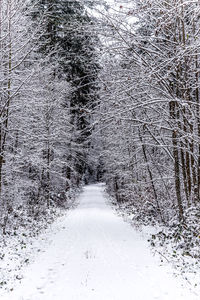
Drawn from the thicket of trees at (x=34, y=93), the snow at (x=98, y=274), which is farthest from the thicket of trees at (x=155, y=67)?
the snow at (x=98, y=274)

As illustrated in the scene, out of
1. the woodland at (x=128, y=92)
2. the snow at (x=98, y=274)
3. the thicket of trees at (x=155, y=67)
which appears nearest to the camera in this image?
the snow at (x=98, y=274)

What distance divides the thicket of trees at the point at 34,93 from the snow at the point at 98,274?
3.24 metres

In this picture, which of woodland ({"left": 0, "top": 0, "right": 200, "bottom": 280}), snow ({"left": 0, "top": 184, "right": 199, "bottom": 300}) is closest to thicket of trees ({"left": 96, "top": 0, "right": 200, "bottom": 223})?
woodland ({"left": 0, "top": 0, "right": 200, "bottom": 280})

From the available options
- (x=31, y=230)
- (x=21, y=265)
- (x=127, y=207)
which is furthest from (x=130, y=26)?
(x=127, y=207)

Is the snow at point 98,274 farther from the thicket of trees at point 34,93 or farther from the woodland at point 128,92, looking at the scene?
the thicket of trees at point 34,93

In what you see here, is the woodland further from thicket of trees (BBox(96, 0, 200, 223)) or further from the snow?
the snow

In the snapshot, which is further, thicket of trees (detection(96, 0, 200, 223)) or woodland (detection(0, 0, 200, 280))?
woodland (detection(0, 0, 200, 280))

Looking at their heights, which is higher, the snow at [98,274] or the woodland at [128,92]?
the woodland at [128,92]

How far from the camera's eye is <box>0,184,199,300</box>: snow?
5.11 meters

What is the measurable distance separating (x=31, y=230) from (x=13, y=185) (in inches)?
82.6

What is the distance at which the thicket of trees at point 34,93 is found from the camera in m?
8.67

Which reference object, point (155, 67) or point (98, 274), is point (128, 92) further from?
point (98, 274)

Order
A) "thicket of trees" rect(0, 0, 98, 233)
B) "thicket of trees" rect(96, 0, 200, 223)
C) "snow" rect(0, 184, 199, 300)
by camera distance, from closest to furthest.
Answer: "snow" rect(0, 184, 199, 300) → "thicket of trees" rect(96, 0, 200, 223) → "thicket of trees" rect(0, 0, 98, 233)

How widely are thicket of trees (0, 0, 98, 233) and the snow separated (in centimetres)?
324
